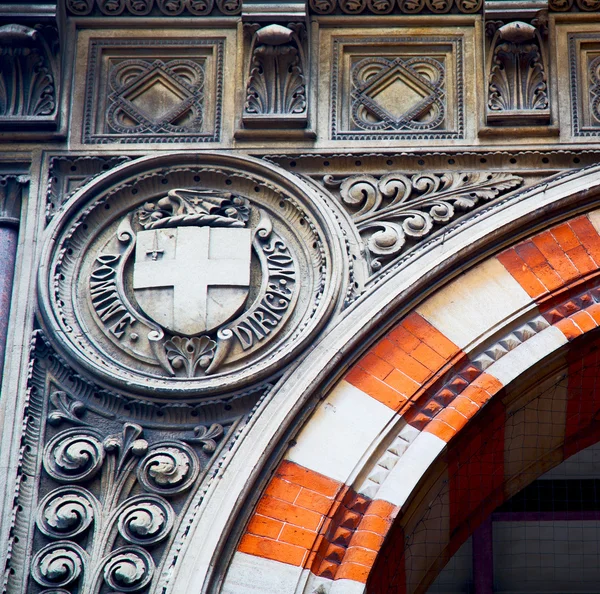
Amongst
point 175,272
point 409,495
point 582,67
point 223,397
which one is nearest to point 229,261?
point 175,272

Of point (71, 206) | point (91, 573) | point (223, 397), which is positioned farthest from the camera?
point (71, 206)

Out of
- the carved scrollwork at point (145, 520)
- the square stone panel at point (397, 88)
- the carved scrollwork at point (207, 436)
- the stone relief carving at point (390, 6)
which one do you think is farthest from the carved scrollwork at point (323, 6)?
the carved scrollwork at point (145, 520)

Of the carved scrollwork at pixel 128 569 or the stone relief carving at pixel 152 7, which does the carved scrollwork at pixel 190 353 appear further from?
the stone relief carving at pixel 152 7

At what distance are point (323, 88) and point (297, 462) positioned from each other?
188cm

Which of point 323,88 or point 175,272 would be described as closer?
point 175,272

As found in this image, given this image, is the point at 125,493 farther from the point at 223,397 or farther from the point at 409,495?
the point at 409,495

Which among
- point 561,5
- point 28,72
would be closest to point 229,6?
point 28,72

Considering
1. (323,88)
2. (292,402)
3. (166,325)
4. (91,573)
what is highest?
(323,88)

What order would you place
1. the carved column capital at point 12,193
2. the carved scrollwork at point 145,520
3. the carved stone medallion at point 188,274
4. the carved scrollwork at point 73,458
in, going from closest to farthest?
the carved scrollwork at point 145,520, the carved scrollwork at point 73,458, the carved stone medallion at point 188,274, the carved column capital at point 12,193

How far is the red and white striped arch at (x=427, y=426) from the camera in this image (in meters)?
4.88

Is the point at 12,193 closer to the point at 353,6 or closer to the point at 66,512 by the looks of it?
the point at 66,512

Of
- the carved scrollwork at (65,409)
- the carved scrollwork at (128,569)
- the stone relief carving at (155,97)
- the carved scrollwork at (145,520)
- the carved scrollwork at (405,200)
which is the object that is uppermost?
the stone relief carving at (155,97)

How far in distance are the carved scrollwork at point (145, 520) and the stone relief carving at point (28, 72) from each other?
1.89 meters

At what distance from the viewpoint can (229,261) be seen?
5484 mm
